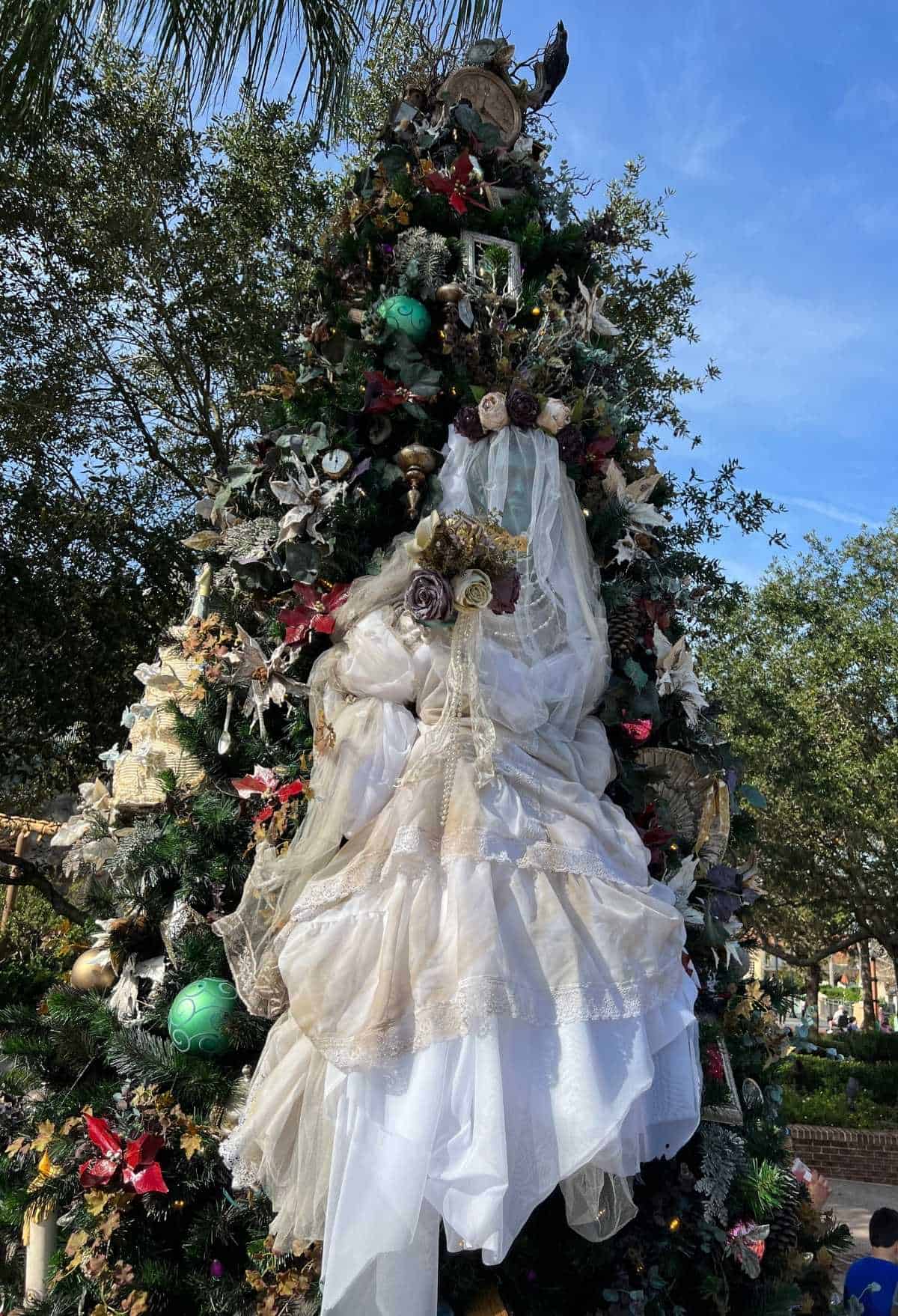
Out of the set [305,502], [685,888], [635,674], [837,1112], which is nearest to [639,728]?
[635,674]

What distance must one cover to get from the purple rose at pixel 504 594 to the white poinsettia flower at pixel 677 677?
0.86 meters

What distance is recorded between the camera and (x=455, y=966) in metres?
2.76

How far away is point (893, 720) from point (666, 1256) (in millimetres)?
12223

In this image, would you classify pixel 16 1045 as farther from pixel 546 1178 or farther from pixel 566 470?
pixel 566 470

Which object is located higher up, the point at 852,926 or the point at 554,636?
the point at 554,636

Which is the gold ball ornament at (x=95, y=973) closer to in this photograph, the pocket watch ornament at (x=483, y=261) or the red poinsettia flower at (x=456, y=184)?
the pocket watch ornament at (x=483, y=261)

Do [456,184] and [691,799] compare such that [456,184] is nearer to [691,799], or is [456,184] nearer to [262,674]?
[262,674]

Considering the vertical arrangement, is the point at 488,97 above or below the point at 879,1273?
above

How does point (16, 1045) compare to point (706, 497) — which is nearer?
point (16, 1045)

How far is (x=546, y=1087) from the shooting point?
2.66m

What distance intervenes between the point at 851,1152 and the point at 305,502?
1015cm

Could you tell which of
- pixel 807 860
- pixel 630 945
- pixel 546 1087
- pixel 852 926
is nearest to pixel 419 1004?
pixel 546 1087

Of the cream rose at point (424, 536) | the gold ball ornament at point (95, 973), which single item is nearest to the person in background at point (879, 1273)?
the gold ball ornament at point (95, 973)

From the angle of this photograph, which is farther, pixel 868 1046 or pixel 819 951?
pixel 819 951
